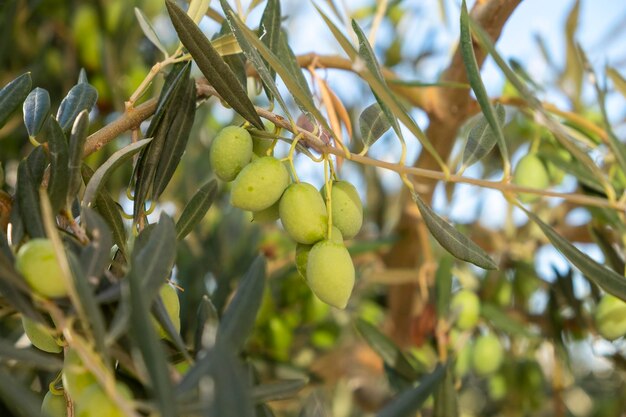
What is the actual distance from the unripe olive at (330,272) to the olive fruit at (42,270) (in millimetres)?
231

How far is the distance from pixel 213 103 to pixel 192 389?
1691mm

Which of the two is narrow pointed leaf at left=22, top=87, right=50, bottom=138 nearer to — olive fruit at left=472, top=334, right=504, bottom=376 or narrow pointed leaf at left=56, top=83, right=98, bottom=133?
narrow pointed leaf at left=56, top=83, right=98, bottom=133

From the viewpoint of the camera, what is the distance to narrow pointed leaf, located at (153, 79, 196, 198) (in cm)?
74

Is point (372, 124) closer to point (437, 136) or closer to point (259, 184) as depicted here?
point (259, 184)

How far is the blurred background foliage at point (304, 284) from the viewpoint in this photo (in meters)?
1.39

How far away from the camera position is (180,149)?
75cm

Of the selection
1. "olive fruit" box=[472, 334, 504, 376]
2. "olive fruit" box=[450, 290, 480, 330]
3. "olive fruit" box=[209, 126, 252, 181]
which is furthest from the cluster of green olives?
"olive fruit" box=[472, 334, 504, 376]

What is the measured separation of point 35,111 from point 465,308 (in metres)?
0.88

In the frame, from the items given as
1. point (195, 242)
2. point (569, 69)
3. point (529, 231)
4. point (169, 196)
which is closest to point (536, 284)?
point (529, 231)

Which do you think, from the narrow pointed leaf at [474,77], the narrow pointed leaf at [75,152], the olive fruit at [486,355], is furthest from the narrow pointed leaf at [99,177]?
the olive fruit at [486,355]

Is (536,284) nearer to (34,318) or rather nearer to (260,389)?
(260,389)

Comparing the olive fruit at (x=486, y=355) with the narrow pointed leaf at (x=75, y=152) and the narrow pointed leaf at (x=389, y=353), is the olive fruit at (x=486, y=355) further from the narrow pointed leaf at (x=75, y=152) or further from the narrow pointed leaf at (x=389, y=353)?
the narrow pointed leaf at (x=75, y=152)

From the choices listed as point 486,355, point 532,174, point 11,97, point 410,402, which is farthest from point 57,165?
point 486,355

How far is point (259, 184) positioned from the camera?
67cm
